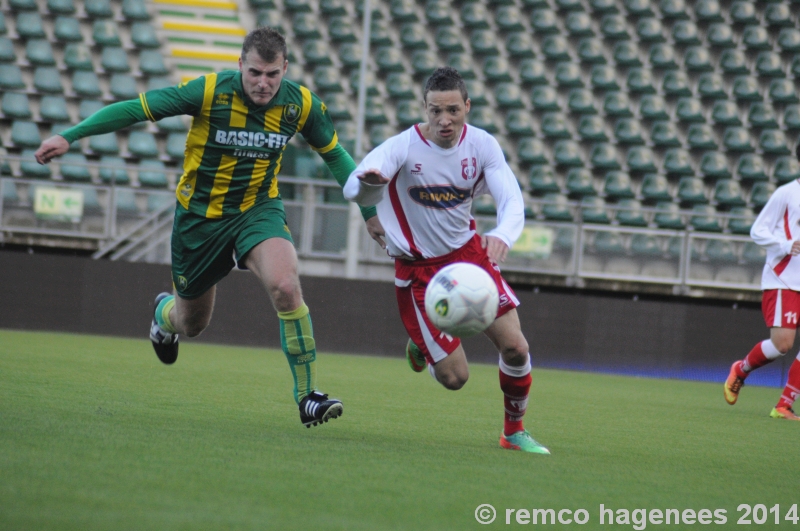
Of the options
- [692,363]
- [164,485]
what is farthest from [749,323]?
[164,485]

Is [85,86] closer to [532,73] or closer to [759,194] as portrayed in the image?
[532,73]

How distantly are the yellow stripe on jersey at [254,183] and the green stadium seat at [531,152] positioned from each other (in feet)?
37.4

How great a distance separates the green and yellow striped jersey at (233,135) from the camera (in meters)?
5.15

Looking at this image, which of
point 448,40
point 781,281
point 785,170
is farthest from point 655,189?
point 781,281

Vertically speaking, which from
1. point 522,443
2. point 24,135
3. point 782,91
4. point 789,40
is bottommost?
point 522,443

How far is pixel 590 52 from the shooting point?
17.4m

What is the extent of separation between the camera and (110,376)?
722 cm

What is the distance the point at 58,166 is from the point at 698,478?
12.1 metres

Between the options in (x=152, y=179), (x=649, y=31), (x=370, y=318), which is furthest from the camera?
(x=649, y=31)

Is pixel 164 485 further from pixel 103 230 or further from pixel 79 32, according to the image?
pixel 79 32

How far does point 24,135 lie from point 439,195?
1227cm

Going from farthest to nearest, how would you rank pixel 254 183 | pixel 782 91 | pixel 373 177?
pixel 782 91 → pixel 254 183 → pixel 373 177

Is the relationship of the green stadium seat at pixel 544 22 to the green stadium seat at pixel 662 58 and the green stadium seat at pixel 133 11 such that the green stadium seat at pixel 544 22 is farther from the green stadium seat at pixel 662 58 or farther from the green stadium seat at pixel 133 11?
the green stadium seat at pixel 133 11

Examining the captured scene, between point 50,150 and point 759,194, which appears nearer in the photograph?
point 50,150
